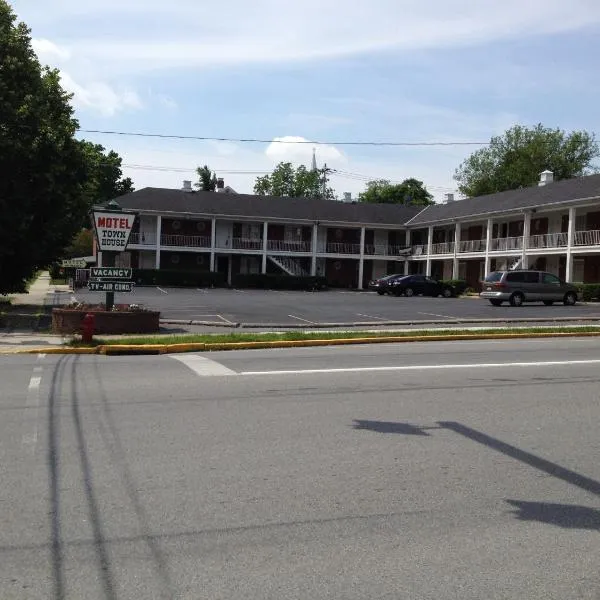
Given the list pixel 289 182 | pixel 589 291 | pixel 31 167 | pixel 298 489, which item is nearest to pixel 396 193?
pixel 289 182

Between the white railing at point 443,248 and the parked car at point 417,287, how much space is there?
8.88 m

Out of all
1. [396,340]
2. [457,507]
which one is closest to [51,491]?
[457,507]

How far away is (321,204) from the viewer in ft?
204

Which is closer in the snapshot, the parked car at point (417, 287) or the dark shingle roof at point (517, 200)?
the dark shingle roof at point (517, 200)

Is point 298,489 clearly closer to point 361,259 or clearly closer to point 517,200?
point 517,200

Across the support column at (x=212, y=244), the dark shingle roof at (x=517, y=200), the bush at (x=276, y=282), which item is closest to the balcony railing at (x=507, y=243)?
the dark shingle roof at (x=517, y=200)

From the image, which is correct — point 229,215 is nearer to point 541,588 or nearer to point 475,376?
point 475,376

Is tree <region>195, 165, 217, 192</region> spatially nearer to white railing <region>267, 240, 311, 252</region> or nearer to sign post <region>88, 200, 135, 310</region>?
white railing <region>267, 240, 311, 252</region>

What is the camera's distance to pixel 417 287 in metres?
45.7

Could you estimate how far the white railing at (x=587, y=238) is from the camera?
4084 centimetres

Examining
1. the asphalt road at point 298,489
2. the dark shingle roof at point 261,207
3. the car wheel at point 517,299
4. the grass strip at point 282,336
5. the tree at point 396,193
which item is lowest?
the asphalt road at point 298,489

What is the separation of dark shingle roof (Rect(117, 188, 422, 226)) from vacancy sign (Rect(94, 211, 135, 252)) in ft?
124

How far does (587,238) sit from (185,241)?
29.6 meters

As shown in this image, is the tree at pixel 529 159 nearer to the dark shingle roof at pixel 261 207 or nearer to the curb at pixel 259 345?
the dark shingle roof at pixel 261 207
